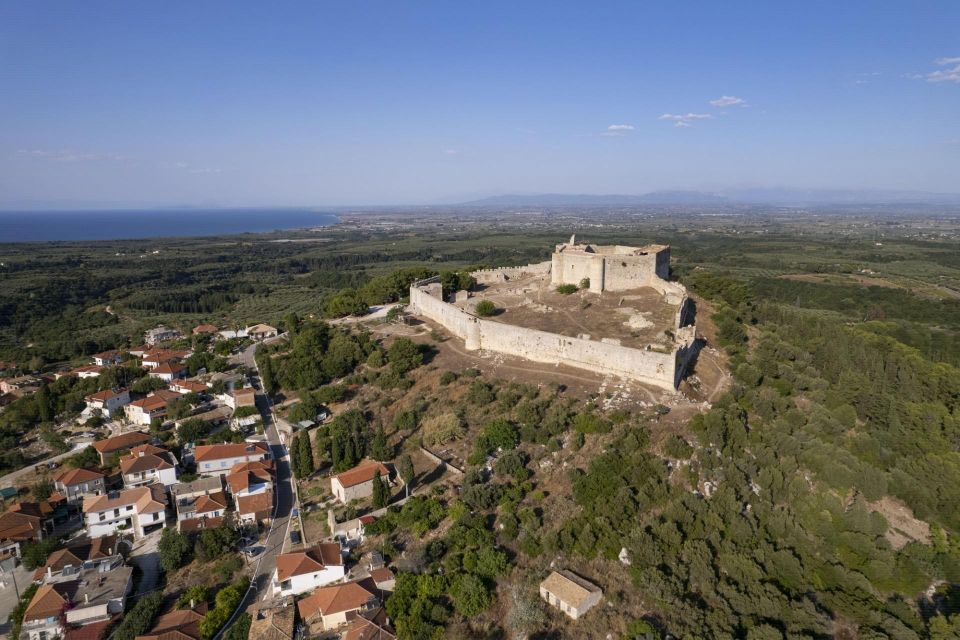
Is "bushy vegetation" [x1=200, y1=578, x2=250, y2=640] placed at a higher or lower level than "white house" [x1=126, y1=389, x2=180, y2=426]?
lower

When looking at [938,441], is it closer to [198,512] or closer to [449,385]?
[449,385]

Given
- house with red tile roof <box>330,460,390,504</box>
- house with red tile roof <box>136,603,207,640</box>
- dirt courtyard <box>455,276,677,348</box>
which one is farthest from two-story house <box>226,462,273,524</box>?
dirt courtyard <box>455,276,677,348</box>

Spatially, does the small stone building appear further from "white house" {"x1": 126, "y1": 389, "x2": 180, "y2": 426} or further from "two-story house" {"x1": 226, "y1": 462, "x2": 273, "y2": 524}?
"white house" {"x1": 126, "y1": 389, "x2": 180, "y2": 426}

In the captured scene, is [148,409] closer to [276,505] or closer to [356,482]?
[276,505]

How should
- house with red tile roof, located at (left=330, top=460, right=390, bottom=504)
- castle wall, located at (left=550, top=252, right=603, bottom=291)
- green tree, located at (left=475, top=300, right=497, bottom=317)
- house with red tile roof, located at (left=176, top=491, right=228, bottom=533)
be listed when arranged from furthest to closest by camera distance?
castle wall, located at (left=550, top=252, right=603, bottom=291) < green tree, located at (left=475, top=300, right=497, bottom=317) < house with red tile roof, located at (left=330, top=460, right=390, bottom=504) < house with red tile roof, located at (left=176, top=491, right=228, bottom=533)

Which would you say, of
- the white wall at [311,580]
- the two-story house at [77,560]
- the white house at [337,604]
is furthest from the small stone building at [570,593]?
the two-story house at [77,560]
